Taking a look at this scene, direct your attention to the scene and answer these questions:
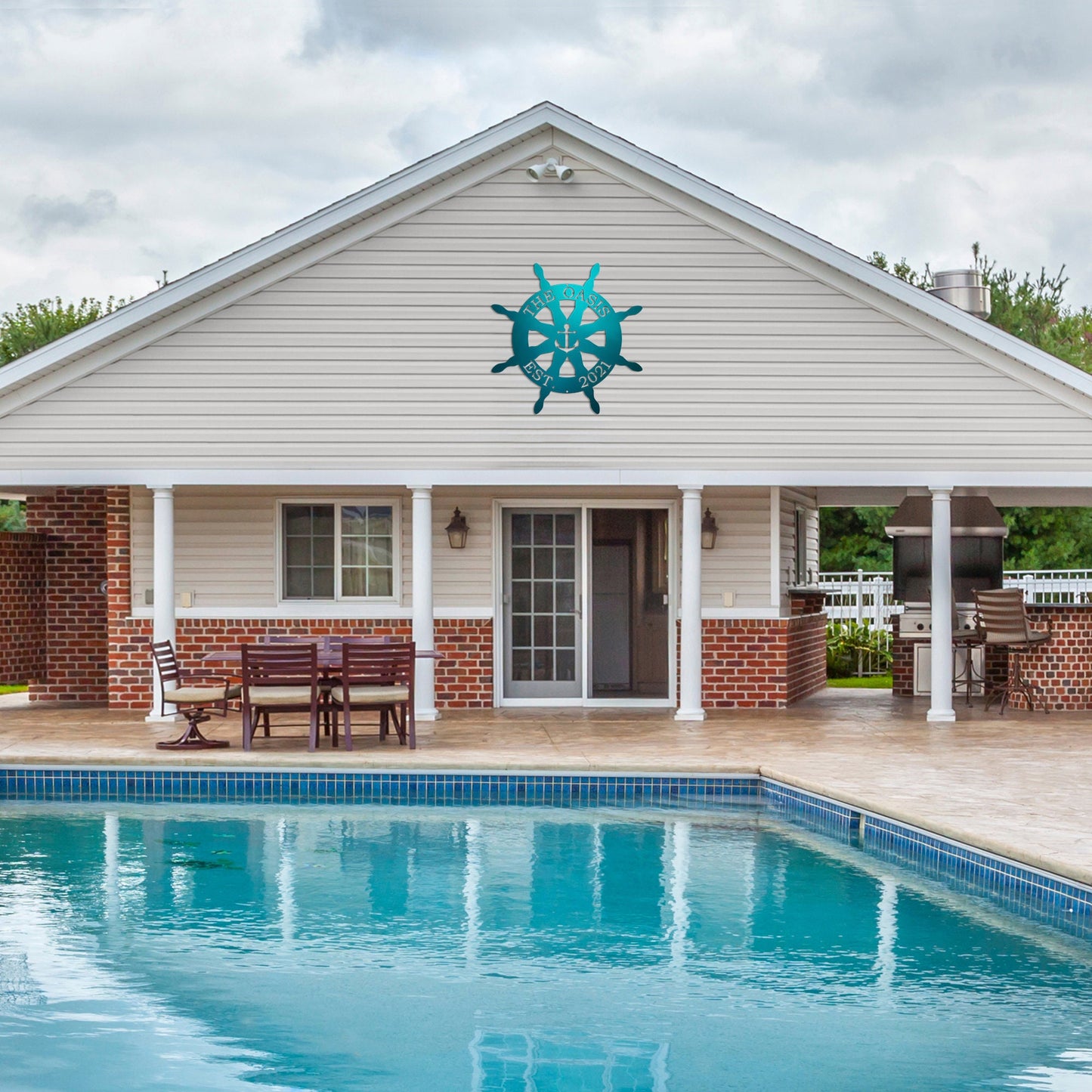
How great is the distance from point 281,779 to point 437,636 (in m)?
4.07

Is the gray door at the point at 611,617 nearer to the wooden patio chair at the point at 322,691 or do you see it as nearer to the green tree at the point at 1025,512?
the wooden patio chair at the point at 322,691

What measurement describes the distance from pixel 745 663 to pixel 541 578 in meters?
2.19

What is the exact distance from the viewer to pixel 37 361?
12.9 meters

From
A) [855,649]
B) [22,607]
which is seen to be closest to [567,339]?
[22,607]

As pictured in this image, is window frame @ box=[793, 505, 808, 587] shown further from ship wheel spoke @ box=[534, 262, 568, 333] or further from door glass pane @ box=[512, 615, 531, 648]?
ship wheel spoke @ box=[534, 262, 568, 333]

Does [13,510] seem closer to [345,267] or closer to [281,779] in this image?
[345,267]

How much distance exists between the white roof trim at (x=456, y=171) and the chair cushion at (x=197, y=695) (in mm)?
3445

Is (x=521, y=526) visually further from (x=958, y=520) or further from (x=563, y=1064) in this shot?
(x=563, y=1064)

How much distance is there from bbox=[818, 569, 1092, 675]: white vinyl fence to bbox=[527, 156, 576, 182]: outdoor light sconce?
29.5 ft

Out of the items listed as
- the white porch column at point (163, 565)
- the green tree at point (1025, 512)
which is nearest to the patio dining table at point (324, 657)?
the white porch column at point (163, 565)

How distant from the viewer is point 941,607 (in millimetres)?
13289

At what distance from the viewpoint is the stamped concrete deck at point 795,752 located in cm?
835

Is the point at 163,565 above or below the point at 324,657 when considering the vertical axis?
above

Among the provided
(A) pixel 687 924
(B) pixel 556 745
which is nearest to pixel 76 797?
(B) pixel 556 745
